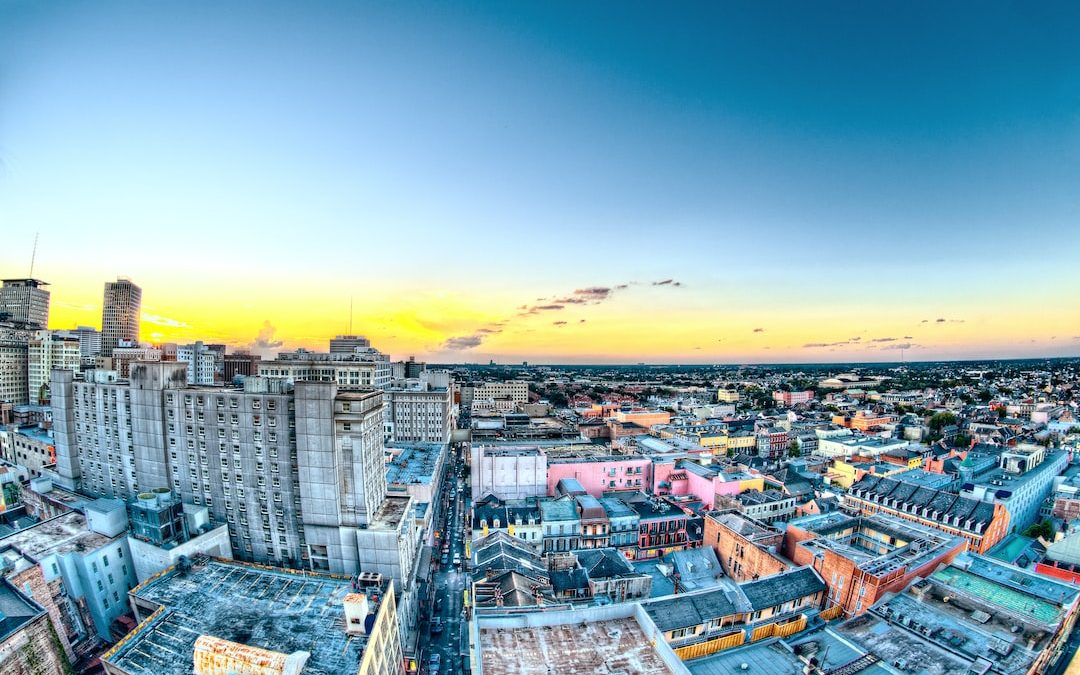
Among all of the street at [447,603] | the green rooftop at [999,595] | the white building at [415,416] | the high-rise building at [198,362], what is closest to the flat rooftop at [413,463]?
the street at [447,603]

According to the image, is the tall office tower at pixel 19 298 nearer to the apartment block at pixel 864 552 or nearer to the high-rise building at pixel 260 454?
the high-rise building at pixel 260 454

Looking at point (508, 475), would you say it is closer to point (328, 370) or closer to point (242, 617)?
point (242, 617)

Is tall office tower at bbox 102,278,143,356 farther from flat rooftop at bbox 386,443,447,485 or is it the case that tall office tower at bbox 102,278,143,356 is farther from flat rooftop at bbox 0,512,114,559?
flat rooftop at bbox 0,512,114,559

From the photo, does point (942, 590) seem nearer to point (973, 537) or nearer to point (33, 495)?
point (973, 537)

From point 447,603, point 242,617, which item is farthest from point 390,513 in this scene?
point 242,617

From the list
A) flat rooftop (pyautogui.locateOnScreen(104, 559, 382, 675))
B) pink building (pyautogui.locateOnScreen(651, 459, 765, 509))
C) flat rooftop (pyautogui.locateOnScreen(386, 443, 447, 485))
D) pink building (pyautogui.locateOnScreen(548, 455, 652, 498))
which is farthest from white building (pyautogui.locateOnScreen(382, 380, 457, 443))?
flat rooftop (pyautogui.locateOnScreen(104, 559, 382, 675))

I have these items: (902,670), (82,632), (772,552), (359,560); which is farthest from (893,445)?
(82,632)

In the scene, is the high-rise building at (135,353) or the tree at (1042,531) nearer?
the tree at (1042,531)
